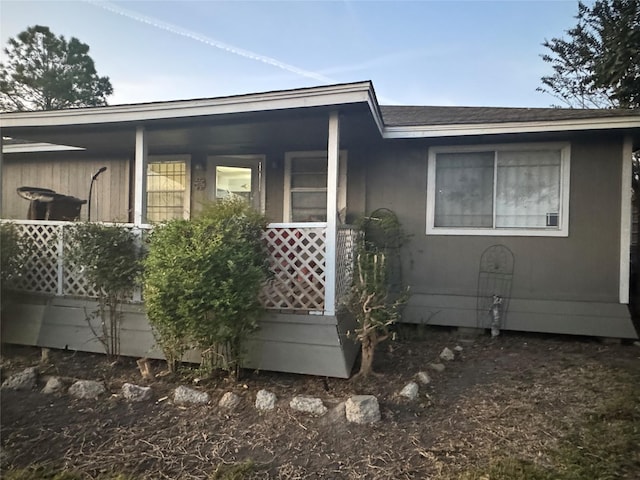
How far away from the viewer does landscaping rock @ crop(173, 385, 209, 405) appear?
3463 mm

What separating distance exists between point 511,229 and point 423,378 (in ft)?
9.10

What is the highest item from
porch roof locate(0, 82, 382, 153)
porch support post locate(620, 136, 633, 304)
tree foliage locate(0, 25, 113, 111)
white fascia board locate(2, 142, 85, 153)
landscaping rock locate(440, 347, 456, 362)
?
tree foliage locate(0, 25, 113, 111)

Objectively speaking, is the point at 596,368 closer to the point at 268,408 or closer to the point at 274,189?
the point at 268,408

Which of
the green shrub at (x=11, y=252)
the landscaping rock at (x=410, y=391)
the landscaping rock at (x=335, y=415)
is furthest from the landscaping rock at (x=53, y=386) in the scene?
the landscaping rock at (x=410, y=391)

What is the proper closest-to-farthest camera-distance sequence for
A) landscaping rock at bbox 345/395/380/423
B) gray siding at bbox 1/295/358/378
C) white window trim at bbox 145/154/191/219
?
1. landscaping rock at bbox 345/395/380/423
2. gray siding at bbox 1/295/358/378
3. white window trim at bbox 145/154/191/219

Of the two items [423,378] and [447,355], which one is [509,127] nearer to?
[447,355]

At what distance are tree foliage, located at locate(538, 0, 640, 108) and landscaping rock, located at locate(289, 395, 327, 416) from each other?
6.02 metres

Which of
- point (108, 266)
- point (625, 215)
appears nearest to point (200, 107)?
point (108, 266)

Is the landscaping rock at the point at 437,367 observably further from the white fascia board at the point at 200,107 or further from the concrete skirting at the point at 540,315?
the white fascia board at the point at 200,107

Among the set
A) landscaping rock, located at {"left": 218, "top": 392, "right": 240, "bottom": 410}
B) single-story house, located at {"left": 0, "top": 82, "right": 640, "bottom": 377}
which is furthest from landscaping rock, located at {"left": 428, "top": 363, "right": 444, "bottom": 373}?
landscaping rock, located at {"left": 218, "top": 392, "right": 240, "bottom": 410}

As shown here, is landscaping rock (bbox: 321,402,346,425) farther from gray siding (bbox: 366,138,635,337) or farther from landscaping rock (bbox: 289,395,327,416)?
gray siding (bbox: 366,138,635,337)

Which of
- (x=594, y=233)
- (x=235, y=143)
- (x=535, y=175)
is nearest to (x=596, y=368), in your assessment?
(x=594, y=233)

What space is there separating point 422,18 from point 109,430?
29.3ft

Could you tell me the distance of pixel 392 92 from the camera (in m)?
Result: 16.0
